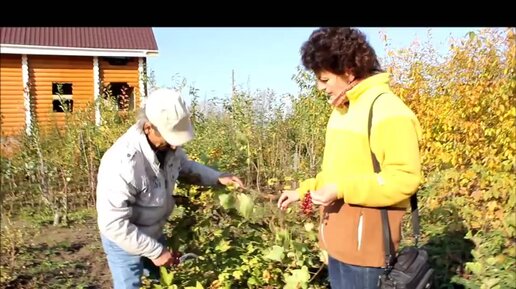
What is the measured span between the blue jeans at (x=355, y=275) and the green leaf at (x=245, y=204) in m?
0.58

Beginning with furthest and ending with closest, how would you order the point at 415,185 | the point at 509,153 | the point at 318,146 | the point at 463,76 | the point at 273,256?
the point at 318,146 → the point at 463,76 → the point at 509,153 → the point at 273,256 → the point at 415,185

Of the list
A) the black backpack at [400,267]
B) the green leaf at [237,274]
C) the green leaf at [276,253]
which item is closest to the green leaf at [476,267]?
the green leaf at [276,253]

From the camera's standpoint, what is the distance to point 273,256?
2596 mm

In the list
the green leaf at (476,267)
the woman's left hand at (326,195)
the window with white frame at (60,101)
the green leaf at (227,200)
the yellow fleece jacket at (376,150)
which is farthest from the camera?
the window with white frame at (60,101)

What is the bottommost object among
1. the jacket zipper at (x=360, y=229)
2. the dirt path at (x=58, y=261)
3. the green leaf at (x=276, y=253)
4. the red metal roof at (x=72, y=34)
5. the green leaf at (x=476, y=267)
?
the dirt path at (x=58, y=261)

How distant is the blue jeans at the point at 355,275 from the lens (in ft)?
5.89

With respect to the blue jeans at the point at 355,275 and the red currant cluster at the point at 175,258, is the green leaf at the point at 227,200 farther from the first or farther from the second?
the blue jeans at the point at 355,275

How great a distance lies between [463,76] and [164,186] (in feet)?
9.85

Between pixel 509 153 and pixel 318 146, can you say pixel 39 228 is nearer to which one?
pixel 318 146

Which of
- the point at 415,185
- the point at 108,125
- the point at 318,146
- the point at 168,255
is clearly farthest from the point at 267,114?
the point at 415,185

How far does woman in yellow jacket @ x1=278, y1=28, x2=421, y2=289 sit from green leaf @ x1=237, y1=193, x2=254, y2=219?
1.97 ft

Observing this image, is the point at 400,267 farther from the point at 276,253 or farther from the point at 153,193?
the point at 153,193

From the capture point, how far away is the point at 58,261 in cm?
393

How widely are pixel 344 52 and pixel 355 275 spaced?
823 mm
